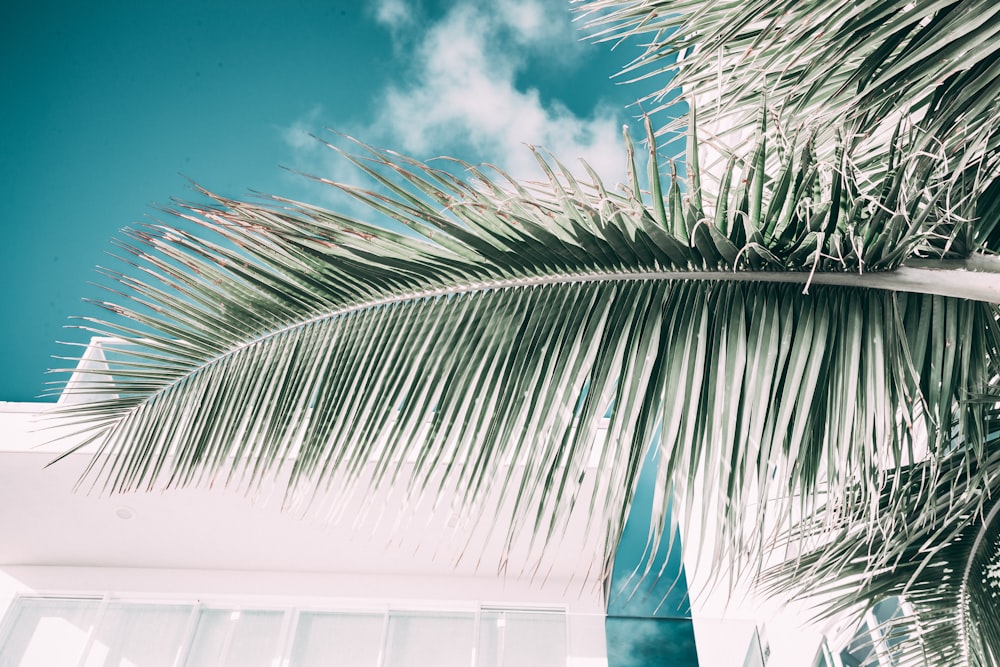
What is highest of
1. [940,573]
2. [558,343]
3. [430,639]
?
[430,639]

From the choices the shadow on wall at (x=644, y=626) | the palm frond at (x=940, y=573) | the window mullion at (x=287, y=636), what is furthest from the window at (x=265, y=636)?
the palm frond at (x=940, y=573)

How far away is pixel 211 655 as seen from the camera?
8.42 metres

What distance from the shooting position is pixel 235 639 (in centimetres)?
852

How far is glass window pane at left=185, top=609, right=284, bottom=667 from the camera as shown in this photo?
839cm

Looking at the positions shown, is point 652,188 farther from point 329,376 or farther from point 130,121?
point 130,121

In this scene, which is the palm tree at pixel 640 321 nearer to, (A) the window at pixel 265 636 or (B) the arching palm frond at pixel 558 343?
(B) the arching palm frond at pixel 558 343

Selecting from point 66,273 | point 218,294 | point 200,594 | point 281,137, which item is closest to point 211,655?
point 200,594

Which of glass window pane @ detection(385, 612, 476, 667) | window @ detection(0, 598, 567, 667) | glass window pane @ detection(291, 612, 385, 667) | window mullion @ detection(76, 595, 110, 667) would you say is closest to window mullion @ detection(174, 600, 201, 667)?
window @ detection(0, 598, 567, 667)

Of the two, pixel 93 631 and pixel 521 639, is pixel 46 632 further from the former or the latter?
Answer: pixel 521 639

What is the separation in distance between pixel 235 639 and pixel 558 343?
28.5 ft

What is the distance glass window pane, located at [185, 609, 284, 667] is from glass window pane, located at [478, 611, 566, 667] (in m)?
2.29

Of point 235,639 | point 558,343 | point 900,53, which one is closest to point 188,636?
point 235,639

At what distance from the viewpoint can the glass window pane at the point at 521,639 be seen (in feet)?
27.5

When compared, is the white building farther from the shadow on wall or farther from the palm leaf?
the palm leaf
